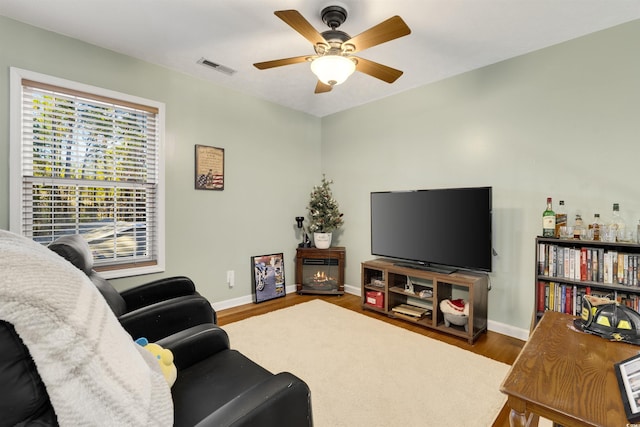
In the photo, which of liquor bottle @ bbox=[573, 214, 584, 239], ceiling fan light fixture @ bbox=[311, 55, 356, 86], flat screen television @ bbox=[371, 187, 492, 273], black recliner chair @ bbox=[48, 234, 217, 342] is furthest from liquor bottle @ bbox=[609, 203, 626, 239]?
black recliner chair @ bbox=[48, 234, 217, 342]

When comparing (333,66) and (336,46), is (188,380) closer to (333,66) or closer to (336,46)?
(333,66)

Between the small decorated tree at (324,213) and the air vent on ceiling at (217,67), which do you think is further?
the small decorated tree at (324,213)

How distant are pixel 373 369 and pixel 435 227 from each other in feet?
4.91

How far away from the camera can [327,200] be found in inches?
162

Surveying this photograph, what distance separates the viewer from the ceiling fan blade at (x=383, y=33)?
168cm

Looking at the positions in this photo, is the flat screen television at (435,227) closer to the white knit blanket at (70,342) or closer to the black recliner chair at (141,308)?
the black recliner chair at (141,308)

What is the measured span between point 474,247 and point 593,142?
1192 millimetres

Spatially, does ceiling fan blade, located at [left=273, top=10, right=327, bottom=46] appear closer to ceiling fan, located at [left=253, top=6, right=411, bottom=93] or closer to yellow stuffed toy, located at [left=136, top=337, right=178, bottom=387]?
ceiling fan, located at [left=253, top=6, right=411, bottom=93]


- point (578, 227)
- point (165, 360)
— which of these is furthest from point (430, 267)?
point (165, 360)

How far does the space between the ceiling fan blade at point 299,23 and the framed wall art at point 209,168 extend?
72.4 inches

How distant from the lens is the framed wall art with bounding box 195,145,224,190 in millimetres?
3271

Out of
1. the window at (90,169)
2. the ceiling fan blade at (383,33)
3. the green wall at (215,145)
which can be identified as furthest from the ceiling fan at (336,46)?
the window at (90,169)

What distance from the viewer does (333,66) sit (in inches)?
79.4

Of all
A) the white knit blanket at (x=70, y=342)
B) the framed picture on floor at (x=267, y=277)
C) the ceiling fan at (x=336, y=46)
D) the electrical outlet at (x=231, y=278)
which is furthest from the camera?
the framed picture on floor at (x=267, y=277)
